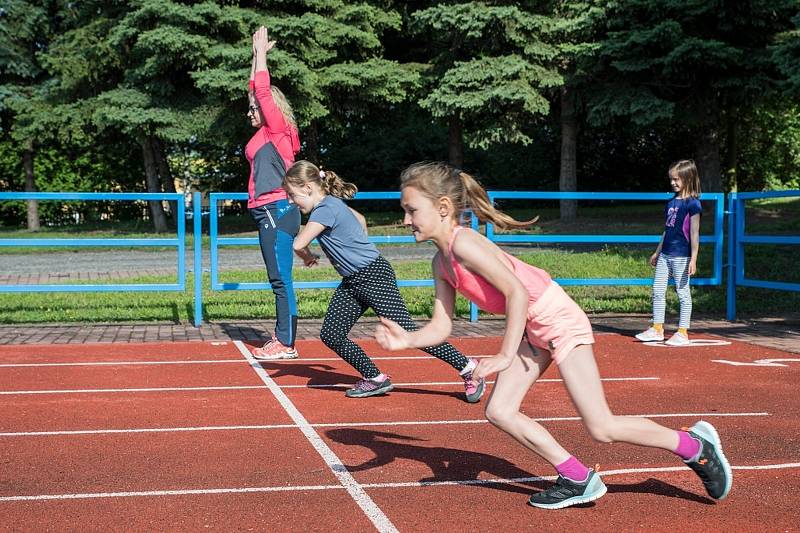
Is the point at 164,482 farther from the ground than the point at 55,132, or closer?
closer

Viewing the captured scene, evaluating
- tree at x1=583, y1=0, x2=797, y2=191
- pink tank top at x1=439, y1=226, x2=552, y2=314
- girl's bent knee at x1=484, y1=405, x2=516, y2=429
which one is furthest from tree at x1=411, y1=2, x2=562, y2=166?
girl's bent knee at x1=484, y1=405, x2=516, y2=429

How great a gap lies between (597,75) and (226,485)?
2260cm

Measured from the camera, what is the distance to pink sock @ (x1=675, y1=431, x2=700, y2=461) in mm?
4469

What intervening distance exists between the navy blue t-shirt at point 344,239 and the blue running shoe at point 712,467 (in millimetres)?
3162

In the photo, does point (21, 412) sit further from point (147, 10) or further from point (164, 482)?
point (147, 10)

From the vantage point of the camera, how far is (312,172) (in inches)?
279

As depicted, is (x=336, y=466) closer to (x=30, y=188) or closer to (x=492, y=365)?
(x=492, y=365)

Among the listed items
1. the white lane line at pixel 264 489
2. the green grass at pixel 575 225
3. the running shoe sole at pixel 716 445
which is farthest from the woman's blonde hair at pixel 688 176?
the green grass at pixel 575 225

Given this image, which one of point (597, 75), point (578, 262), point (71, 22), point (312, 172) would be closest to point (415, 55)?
point (597, 75)

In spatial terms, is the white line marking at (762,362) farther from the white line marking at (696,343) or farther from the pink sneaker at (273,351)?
the pink sneaker at (273,351)

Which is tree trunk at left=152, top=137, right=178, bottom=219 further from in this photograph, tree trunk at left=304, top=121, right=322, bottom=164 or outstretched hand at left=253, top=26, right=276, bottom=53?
outstretched hand at left=253, top=26, right=276, bottom=53

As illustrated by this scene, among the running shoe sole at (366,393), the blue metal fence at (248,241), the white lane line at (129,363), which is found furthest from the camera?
the blue metal fence at (248,241)

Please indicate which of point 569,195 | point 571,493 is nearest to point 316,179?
point 571,493

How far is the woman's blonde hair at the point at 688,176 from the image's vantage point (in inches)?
383
